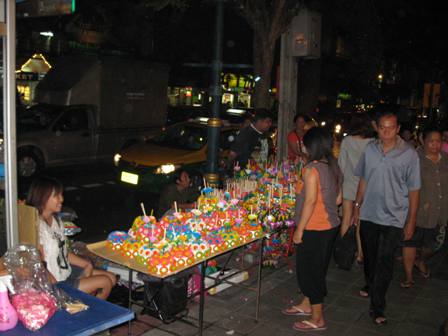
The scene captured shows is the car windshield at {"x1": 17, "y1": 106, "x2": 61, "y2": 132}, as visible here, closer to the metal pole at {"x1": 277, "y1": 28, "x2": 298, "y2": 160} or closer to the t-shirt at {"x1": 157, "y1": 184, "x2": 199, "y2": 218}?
the metal pole at {"x1": 277, "y1": 28, "x2": 298, "y2": 160}

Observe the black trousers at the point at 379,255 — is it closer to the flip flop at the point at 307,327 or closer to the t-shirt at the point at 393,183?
the t-shirt at the point at 393,183

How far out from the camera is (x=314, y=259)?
4.30 m

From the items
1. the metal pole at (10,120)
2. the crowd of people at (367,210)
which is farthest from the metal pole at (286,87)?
the metal pole at (10,120)

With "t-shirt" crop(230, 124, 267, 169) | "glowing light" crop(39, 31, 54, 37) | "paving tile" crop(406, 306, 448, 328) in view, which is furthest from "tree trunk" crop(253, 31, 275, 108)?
"glowing light" crop(39, 31, 54, 37)

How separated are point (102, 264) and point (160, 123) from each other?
12347 mm

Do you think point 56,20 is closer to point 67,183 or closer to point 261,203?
point 67,183

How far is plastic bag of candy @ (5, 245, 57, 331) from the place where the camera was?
2584 millimetres

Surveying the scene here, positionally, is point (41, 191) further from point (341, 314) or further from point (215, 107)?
point (341, 314)

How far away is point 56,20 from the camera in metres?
20.6

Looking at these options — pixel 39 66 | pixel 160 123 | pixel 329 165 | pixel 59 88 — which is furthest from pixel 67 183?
pixel 39 66

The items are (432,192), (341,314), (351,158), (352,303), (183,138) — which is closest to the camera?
(341,314)

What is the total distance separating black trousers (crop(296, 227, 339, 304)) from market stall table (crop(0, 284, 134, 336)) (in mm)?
1935

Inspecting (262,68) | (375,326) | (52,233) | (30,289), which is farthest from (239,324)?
(262,68)

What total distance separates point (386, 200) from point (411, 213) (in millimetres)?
304
